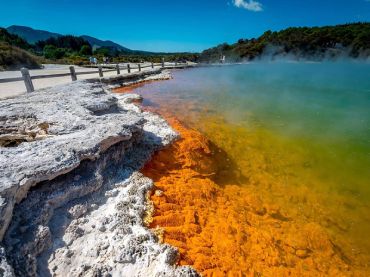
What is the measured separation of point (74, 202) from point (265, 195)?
3.32 meters

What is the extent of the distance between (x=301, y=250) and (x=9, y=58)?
987 inches

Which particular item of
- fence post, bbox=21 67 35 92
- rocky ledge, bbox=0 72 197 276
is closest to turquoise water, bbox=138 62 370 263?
rocky ledge, bbox=0 72 197 276

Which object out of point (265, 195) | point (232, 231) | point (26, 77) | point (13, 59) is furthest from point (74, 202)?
point (13, 59)

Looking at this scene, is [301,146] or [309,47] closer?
[301,146]

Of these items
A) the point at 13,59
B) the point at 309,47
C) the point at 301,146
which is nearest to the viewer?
the point at 301,146

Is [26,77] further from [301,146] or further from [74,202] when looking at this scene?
[301,146]

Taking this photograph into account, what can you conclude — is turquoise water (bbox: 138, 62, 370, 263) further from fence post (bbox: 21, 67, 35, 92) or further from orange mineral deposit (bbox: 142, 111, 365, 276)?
fence post (bbox: 21, 67, 35, 92)

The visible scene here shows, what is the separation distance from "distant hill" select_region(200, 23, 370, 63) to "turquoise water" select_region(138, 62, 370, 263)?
39835 millimetres

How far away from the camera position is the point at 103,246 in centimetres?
287

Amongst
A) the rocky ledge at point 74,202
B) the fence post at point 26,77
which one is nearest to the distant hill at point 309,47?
the fence post at point 26,77

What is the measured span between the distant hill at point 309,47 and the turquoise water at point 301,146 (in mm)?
39835

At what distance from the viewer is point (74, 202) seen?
3.42 meters

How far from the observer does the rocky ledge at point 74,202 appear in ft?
8.48

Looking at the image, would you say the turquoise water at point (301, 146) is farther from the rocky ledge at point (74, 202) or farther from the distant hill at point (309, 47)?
the distant hill at point (309, 47)
